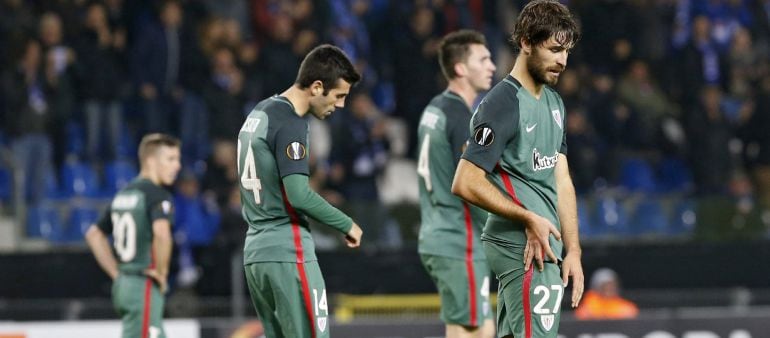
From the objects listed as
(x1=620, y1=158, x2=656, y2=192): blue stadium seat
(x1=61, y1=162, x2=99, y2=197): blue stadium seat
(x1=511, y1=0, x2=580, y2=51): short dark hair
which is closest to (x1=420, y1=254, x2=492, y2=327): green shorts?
(x1=511, y1=0, x2=580, y2=51): short dark hair

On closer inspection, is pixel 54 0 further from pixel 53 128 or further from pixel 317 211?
pixel 317 211

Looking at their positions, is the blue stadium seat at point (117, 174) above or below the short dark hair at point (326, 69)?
above

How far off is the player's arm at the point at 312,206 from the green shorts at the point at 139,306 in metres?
3.10

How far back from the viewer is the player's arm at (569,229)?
20.5 ft

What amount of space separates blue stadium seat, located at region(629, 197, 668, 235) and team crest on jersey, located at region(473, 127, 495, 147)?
948 cm

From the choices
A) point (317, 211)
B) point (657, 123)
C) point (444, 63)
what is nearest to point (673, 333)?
point (444, 63)

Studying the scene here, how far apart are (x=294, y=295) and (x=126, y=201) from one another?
3.16 meters

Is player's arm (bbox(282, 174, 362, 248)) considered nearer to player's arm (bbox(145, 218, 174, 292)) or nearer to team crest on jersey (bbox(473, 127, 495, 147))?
team crest on jersey (bbox(473, 127, 495, 147))

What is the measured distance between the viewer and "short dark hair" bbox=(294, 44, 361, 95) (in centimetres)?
733

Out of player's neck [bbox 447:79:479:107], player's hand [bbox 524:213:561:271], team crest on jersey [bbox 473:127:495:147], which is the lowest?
player's hand [bbox 524:213:561:271]

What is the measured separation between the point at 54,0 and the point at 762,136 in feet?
30.7

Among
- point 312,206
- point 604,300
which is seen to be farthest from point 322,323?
point 604,300

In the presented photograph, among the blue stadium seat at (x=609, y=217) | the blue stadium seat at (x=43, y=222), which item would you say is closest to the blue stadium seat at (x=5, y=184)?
the blue stadium seat at (x=43, y=222)

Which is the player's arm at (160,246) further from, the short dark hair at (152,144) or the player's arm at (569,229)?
the player's arm at (569,229)
